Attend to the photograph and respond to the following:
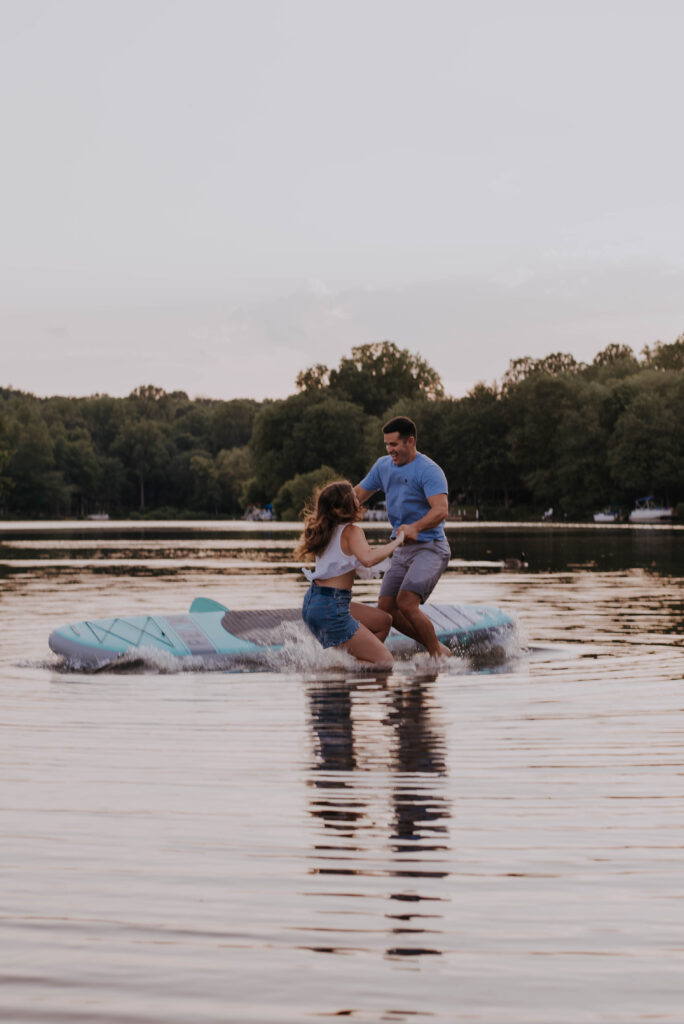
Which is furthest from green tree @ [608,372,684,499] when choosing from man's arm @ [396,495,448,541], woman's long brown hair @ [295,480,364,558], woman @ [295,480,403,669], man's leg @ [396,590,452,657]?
woman's long brown hair @ [295,480,364,558]

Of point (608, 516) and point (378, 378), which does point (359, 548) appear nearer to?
point (608, 516)

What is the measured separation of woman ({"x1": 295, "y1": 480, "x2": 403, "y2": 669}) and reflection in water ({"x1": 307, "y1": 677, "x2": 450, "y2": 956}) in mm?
985

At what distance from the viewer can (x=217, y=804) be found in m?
5.96

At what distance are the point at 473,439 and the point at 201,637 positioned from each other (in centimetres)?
Result: 10402

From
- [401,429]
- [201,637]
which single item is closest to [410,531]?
[401,429]

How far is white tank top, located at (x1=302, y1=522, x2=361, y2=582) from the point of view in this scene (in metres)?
10.3

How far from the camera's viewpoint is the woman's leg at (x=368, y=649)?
1077cm

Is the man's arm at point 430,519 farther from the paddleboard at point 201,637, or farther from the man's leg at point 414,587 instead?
the paddleboard at point 201,637

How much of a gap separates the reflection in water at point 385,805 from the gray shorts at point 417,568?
4.82 ft

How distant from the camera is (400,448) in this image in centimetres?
1078

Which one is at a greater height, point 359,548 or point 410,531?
point 410,531

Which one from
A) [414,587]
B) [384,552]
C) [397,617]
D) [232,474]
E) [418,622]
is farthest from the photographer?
[232,474]

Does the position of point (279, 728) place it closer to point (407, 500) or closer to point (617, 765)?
point (617, 765)

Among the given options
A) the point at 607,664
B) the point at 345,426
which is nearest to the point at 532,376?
the point at 345,426
